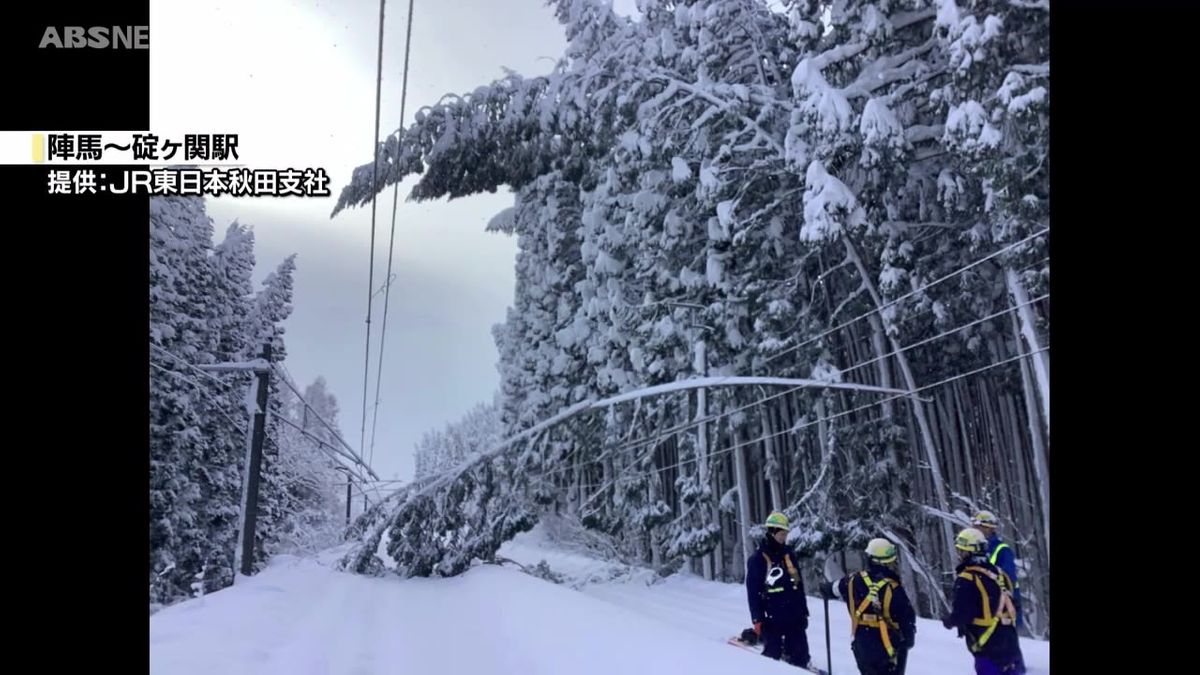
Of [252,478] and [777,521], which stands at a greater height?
[777,521]

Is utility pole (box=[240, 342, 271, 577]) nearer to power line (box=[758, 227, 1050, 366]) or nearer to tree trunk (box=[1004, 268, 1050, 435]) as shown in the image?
power line (box=[758, 227, 1050, 366])

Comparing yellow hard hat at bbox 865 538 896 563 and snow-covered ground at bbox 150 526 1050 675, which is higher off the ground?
yellow hard hat at bbox 865 538 896 563

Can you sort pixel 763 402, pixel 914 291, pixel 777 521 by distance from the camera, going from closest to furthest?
pixel 777 521 → pixel 914 291 → pixel 763 402

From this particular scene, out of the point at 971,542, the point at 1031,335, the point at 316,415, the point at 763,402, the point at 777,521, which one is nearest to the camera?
the point at 971,542

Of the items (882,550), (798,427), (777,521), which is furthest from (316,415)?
(882,550)

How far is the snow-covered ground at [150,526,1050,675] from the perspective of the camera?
3.32 m

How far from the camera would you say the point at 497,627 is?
4.02 metres

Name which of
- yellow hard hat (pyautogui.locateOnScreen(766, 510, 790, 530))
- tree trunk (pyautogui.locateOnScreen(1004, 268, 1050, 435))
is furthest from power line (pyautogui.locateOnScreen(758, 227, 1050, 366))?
yellow hard hat (pyautogui.locateOnScreen(766, 510, 790, 530))

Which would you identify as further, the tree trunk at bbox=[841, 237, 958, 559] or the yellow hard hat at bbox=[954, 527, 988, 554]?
the tree trunk at bbox=[841, 237, 958, 559]

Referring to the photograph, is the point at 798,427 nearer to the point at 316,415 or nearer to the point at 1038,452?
the point at 1038,452

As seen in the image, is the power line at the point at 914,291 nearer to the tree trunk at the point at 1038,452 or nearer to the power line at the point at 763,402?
the power line at the point at 763,402

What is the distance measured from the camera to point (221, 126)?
141 inches

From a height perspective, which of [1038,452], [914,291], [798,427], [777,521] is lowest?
[777,521]
